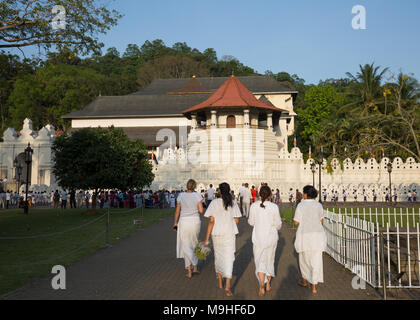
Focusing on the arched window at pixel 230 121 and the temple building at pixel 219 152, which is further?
the arched window at pixel 230 121

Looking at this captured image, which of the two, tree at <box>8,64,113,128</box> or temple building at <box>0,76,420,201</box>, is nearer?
temple building at <box>0,76,420,201</box>

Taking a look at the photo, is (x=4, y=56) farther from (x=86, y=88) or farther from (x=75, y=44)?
(x=86, y=88)

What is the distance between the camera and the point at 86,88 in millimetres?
69812

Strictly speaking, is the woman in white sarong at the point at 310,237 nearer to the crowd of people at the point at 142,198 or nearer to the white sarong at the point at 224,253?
the white sarong at the point at 224,253

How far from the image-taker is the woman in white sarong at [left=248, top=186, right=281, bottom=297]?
6.73m

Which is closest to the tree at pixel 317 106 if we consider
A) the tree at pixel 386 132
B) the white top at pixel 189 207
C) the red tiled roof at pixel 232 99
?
the tree at pixel 386 132

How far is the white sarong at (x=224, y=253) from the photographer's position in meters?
6.79

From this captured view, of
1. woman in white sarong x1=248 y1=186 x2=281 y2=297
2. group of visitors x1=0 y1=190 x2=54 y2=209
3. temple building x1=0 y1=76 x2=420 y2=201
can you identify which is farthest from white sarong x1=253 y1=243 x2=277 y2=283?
group of visitors x1=0 y1=190 x2=54 y2=209

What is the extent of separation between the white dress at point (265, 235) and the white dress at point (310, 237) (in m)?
0.49

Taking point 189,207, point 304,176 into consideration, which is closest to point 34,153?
point 304,176

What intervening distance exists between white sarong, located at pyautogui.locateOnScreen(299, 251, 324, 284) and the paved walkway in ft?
0.71

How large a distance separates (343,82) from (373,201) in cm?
6035

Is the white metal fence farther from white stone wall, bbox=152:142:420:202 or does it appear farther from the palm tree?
the palm tree

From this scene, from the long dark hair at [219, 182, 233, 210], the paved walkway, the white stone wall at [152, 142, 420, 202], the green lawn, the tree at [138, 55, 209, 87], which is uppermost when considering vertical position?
the tree at [138, 55, 209, 87]
